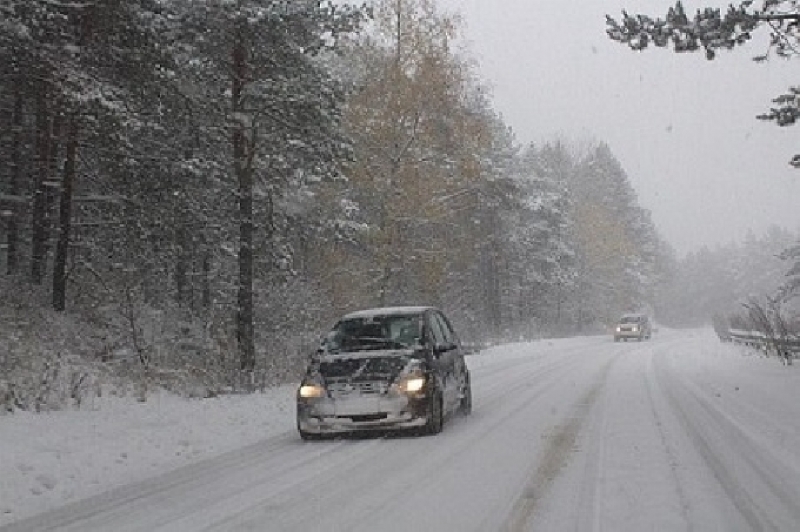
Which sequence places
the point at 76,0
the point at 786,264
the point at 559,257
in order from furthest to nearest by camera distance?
the point at 786,264, the point at 559,257, the point at 76,0

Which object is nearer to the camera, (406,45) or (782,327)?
(782,327)

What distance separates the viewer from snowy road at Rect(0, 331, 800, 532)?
6.21 metres

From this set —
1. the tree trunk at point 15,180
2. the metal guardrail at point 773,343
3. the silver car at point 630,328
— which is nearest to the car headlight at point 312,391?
the tree trunk at point 15,180

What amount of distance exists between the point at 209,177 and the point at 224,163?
3.71 ft

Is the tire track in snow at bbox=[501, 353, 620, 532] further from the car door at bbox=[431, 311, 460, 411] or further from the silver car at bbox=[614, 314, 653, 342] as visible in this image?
the silver car at bbox=[614, 314, 653, 342]

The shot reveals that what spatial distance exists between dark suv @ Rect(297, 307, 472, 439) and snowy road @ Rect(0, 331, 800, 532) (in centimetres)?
28

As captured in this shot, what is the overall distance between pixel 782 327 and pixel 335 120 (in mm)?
13379

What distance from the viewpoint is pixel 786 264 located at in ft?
440

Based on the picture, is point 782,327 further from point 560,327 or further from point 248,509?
point 560,327

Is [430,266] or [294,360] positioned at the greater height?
[430,266]

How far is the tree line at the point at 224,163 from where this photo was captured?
1641cm

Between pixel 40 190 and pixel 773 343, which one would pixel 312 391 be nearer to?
pixel 40 190

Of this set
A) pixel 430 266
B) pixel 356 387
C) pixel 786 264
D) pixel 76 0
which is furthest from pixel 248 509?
pixel 786 264

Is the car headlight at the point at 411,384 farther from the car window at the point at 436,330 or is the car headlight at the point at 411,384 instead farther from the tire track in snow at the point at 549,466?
the tire track in snow at the point at 549,466
